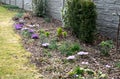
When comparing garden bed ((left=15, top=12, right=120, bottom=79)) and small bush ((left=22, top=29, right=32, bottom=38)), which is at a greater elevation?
small bush ((left=22, top=29, right=32, bottom=38))

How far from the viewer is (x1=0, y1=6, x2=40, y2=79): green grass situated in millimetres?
5176

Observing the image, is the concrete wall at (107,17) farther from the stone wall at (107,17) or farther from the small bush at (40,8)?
the small bush at (40,8)

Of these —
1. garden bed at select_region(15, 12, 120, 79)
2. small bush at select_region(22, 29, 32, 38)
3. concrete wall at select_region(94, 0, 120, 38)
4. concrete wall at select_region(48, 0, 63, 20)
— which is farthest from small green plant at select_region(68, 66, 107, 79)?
concrete wall at select_region(48, 0, 63, 20)

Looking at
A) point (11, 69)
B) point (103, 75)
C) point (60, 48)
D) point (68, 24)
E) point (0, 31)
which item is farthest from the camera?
point (0, 31)

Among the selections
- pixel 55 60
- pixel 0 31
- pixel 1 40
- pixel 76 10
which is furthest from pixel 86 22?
pixel 0 31

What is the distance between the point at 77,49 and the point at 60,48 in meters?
0.40

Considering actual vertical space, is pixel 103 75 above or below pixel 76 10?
below

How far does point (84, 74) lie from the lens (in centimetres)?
497

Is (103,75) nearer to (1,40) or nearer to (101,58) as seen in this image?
(101,58)

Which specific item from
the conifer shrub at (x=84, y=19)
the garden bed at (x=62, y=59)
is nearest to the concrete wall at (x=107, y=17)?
the garden bed at (x=62, y=59)

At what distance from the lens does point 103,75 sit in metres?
4.84

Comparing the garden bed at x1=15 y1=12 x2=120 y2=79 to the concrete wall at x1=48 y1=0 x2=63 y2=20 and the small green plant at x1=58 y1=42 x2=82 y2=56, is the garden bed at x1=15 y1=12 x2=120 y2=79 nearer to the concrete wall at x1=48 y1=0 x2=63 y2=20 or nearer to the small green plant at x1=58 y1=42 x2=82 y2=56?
the small green plant at x1=58 y1=42 x2=82 y2=56

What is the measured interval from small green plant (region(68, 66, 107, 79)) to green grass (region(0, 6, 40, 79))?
0.65 meters

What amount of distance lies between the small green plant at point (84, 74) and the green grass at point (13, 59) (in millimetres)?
646
